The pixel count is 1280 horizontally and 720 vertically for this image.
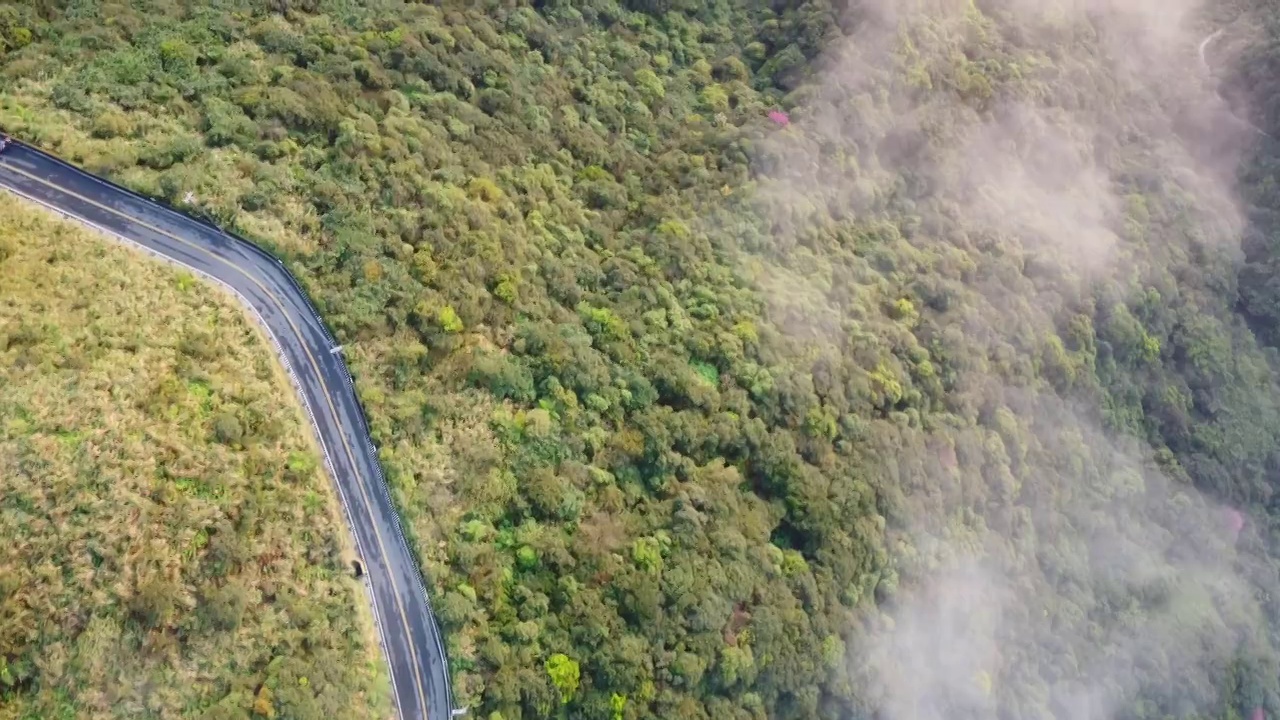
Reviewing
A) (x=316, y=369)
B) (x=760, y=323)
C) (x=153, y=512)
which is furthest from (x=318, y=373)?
(x=760, y=323)

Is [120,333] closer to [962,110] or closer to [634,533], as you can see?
[634,533]

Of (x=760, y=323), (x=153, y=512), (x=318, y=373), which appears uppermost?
(x=760, y=323)

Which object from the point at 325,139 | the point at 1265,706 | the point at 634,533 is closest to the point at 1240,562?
the point at 1265,706

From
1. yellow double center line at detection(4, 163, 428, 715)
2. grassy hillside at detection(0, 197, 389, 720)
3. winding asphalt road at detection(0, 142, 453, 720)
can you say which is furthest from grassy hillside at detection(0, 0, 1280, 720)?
grassy hillside at detection(0, 197, 389, 720)

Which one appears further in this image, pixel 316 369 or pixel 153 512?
pixel 316 369

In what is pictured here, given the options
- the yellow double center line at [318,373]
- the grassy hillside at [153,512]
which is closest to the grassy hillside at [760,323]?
the yellow double center line at [318,373]

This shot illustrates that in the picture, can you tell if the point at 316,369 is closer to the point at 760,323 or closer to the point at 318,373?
the point at 318,373
